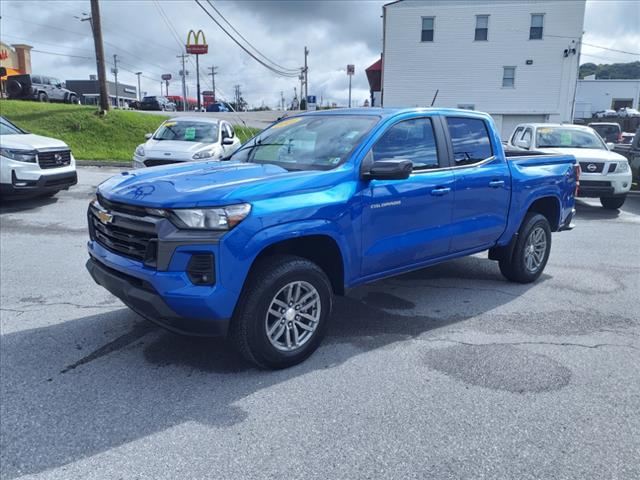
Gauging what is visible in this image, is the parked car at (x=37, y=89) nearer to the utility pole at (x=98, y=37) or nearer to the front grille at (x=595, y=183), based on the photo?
the utility pole at (x=98, y=37)

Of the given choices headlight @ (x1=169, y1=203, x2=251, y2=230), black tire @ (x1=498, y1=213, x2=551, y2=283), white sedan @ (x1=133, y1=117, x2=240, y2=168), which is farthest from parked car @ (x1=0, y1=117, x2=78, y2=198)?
black tire @ (x1=498, y1=213, x2=551, y2=283)

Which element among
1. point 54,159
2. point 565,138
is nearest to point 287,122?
point 54,159

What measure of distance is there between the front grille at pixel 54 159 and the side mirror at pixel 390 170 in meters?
8.45

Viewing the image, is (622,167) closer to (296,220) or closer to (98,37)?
(296,220)

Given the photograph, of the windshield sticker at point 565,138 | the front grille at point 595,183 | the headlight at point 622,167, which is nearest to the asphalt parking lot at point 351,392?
the front grille at point 595,183

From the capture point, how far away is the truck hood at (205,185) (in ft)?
11.2

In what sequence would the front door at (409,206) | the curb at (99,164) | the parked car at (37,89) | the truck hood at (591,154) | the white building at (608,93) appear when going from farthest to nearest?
the white building at (608,93) < the parked car at (37,89) < the curb at (99,164) < the truck hood at (591,154) < the front door at (409,206)

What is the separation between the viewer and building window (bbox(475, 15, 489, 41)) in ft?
102

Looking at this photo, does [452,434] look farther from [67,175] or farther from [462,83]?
[462,83]

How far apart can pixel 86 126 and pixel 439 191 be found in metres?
20.2

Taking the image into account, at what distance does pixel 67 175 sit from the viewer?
35.3ft

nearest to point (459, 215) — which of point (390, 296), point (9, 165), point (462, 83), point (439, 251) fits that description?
point (439, 251)

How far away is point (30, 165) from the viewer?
996 cm

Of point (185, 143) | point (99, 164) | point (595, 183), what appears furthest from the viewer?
point (99, 164)
